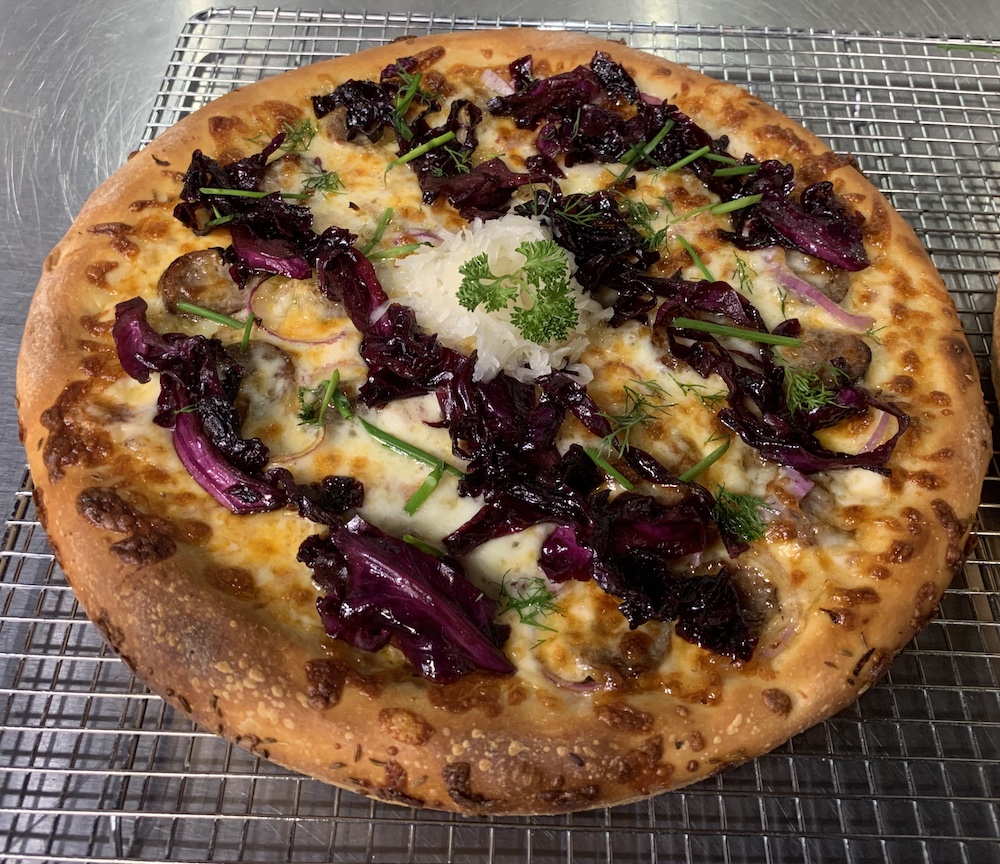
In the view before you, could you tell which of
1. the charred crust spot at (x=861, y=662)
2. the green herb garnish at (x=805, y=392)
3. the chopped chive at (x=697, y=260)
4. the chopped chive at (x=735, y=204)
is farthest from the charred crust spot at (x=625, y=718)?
the chopped chive at (x=735, y=204)

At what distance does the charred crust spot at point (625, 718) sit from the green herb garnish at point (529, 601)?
1.11ft

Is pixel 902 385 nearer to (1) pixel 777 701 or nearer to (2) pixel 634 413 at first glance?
(2) pixel 634 413

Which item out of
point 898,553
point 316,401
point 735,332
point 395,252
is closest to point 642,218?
point 735,332

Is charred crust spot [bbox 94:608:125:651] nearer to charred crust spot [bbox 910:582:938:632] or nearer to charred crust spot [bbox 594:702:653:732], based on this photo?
charred crust spot [bbox 594:702:653:732]

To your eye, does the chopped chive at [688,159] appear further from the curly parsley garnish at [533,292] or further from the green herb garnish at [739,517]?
the green herb garnish at [739,517]

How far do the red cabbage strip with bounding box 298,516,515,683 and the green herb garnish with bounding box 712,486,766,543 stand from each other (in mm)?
937

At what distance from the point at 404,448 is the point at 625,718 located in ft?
4.15

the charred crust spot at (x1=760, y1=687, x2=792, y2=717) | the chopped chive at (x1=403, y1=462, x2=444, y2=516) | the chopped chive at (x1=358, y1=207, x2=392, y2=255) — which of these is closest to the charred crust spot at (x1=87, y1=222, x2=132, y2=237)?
the chopped chive at (x1=358, y1=207, x2=392, y2=255)

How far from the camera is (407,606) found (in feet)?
9.88

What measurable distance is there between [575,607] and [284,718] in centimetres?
108

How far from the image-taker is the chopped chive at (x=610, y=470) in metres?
3.28

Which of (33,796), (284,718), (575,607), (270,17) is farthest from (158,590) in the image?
(270,17)

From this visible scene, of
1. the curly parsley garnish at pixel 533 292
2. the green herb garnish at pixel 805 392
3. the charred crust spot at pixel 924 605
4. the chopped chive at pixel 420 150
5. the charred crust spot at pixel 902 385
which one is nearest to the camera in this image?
the charred crust spot at pixel 924 605

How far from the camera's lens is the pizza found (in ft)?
9.77
